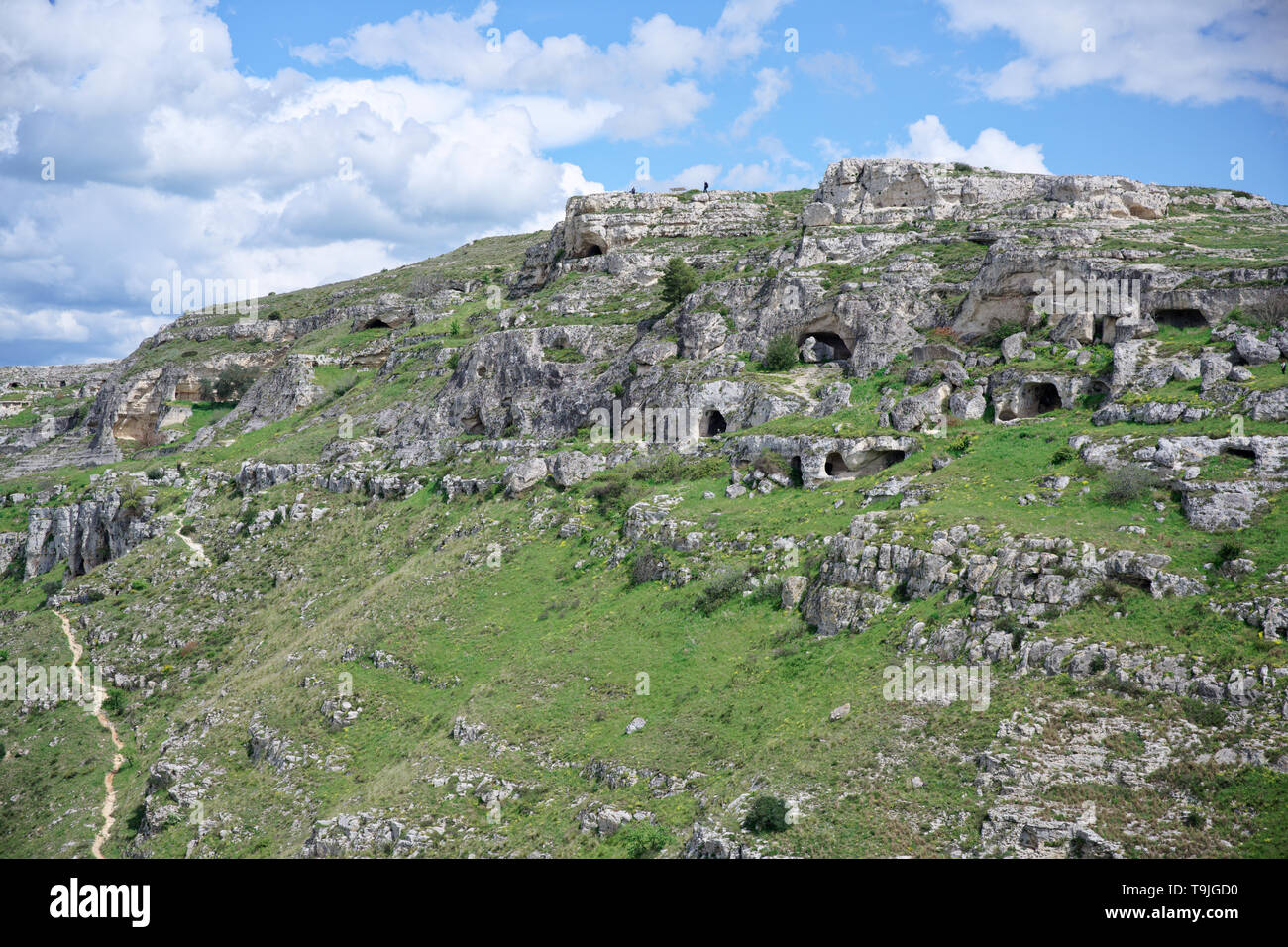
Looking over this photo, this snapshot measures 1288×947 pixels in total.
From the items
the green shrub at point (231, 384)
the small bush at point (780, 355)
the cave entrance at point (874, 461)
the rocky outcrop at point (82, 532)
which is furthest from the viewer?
the green shrub at point (231, 384)

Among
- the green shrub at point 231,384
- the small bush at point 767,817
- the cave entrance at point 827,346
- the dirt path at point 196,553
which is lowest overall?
the small bush at point 767,817

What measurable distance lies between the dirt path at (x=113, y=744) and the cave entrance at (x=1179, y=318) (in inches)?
2051

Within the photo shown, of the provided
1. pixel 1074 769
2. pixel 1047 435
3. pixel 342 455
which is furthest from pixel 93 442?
pixel 1074 769

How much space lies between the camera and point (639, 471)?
148 ft

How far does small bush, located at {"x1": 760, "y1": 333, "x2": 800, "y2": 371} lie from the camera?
50.6 metres

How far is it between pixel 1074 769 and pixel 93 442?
8991 centimetres

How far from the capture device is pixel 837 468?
4056 centimetres

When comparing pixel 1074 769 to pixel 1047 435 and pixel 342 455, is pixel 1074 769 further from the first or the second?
pixel 342 455

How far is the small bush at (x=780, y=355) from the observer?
166 feet

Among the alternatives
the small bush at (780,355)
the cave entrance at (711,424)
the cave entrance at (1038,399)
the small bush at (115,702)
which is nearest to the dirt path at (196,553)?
the small bush at (115,702)

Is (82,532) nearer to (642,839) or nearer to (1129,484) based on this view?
(642,839)

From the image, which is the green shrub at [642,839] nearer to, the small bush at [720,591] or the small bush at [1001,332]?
the small bush at [720,591]

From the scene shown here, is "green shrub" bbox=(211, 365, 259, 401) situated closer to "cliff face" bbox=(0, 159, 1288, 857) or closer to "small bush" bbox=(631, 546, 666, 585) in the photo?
"cliff face" bbox=(0, 159, 1288, 857)

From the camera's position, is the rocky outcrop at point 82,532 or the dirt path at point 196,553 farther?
the rocky outcrop at point 82,532
